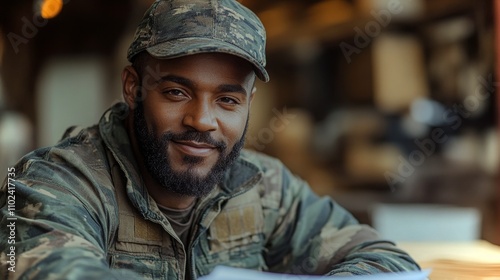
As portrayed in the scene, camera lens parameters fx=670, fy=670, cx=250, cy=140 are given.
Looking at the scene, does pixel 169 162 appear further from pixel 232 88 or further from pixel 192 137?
pixel 232 88

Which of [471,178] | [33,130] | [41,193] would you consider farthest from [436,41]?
[41,193]

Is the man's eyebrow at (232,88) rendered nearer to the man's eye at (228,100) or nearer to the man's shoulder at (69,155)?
the man's eye at (228,100)

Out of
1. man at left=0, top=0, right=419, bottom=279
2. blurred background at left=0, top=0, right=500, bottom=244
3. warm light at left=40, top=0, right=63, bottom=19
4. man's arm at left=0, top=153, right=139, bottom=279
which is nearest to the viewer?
man's arm at left=0, top=153, right=139, bottom=279

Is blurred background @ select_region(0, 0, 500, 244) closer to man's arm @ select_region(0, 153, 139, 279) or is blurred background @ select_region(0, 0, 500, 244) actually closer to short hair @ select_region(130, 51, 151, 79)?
short hair @ select_region(130, 51, 151, 79)

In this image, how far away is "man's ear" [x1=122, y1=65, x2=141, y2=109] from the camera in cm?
154

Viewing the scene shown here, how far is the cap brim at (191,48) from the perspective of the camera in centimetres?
136

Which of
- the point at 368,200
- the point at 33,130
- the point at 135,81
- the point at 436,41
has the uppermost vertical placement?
the point at 436,41

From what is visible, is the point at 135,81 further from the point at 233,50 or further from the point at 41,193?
the point at 41,193

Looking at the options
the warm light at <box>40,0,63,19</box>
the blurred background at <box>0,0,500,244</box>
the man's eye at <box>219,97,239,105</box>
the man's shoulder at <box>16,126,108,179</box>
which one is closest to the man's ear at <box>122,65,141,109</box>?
the man's shoulder at <box>16,126,108,179</box>

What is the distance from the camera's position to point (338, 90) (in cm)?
510

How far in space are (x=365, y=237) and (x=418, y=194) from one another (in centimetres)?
285

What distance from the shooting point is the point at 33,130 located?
391cm

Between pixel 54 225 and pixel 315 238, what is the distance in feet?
2.45

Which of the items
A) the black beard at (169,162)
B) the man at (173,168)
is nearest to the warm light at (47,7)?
the man at (173,168)
